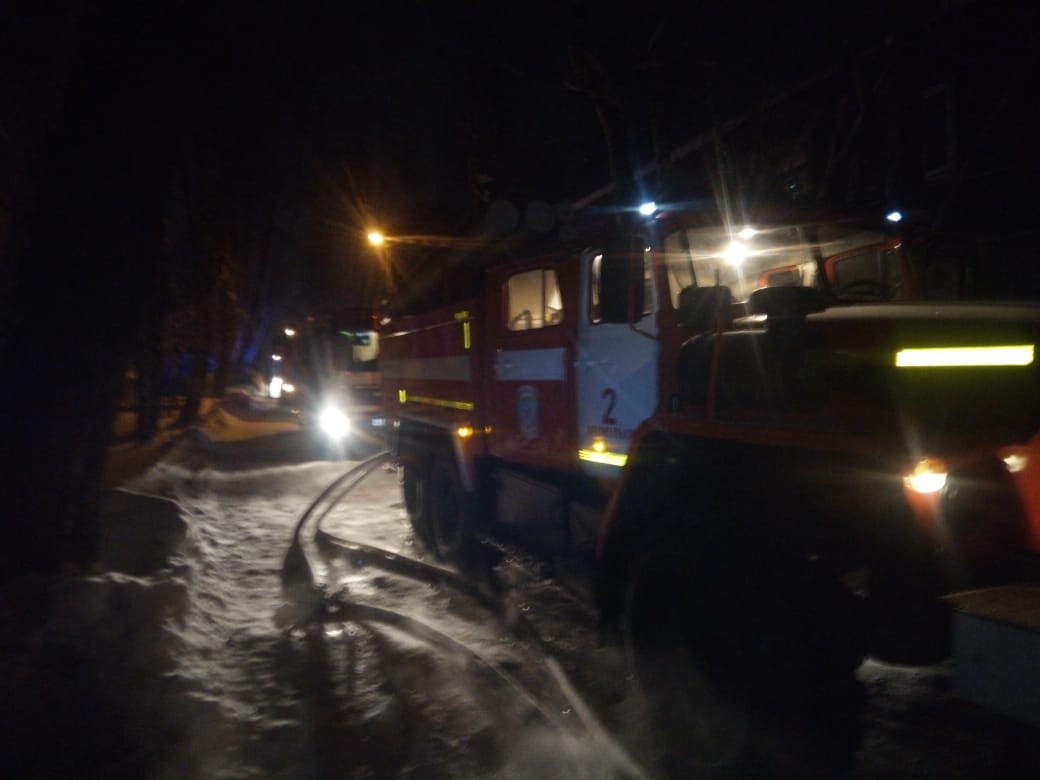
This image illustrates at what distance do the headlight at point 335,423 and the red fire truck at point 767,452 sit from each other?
14.5 meters

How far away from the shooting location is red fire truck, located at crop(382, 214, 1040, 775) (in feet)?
9.93

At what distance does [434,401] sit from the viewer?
8469 millimetres

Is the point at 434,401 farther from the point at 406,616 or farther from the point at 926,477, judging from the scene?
the point at 926,477

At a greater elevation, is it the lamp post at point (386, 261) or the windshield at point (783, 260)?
the lamp post at point (386, 261)

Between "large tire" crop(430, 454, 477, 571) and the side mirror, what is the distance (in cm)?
338

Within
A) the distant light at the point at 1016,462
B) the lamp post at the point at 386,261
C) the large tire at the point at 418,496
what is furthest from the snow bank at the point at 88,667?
the lamp post at the point at 386,261

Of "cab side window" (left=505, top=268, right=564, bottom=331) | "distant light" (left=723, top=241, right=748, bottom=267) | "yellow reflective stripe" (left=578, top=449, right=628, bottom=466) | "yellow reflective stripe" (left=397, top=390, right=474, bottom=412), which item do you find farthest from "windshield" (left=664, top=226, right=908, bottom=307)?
"yellow reflective stripe" (left=397, top=390, right=474, bottom=412)

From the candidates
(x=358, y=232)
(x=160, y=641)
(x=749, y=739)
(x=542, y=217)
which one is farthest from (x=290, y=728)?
(x=358, y=232)

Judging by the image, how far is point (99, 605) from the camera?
5.06m

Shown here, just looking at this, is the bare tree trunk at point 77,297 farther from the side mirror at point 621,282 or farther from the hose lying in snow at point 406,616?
the side mirror at point 621,282

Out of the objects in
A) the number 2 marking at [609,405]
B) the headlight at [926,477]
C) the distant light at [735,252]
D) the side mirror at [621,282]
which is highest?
the distant light at [735,252]

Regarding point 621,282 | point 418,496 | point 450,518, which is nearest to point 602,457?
point 621,282

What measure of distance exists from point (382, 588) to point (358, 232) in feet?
62.7

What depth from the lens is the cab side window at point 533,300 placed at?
6090mm
